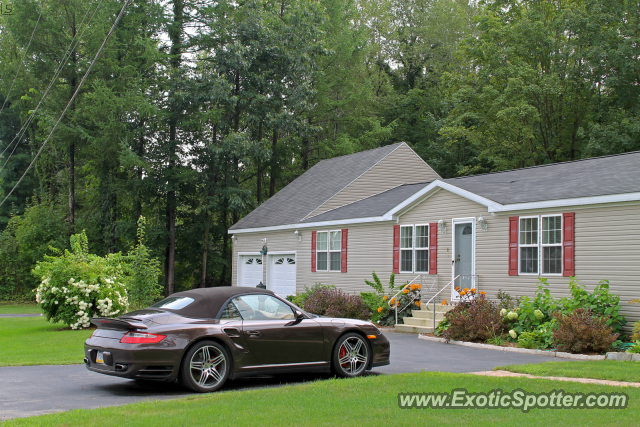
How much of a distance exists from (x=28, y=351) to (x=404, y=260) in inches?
430

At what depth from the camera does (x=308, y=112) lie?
1524 inches

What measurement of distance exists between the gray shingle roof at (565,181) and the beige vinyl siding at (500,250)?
39 centimetres

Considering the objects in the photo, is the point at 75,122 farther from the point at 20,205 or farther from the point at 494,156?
the point at 494,156

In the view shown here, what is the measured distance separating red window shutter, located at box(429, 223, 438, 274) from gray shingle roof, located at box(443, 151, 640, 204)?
5.04ft

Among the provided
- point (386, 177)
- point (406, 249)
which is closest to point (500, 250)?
point (406, 249)

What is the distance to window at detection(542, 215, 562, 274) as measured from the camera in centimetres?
1452

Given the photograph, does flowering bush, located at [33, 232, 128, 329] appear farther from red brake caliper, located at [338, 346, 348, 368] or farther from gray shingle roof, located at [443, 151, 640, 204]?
gray shingle roof, located at [443, 151, 640, 204]

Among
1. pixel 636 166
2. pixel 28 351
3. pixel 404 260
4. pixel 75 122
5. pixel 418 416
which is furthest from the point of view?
pixel 75 122

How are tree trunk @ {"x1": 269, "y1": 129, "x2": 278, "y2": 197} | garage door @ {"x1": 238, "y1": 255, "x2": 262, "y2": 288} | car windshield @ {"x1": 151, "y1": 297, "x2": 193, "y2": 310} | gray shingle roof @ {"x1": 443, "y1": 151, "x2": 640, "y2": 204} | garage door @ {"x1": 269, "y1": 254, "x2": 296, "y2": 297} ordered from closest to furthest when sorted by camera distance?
1. car windshield @ {"x1": 151, "y1": 297, "x2": 193, "y2": 310}
2. gray shingle roof @ {"x1": 443, "y1": 151, "x2": 640, "y2": 204}
3. garage door @ {"x1": 269, "y1": 254, "x2": 296, "y2": 297}
4. garage door @ {"x1": 238, "y1": 255, "x2": 262, "y2": 288}
5. tree trunk @ {"x1": 269, "y1": 129, "x2": 278, "y2": 197}

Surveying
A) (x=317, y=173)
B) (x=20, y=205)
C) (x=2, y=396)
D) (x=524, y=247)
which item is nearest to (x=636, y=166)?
(x=524, y=247)

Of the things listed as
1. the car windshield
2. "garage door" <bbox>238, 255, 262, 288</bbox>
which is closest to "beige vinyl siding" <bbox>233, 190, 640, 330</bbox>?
"garage door" <bbox>238, 255, 262, 288</bbox>

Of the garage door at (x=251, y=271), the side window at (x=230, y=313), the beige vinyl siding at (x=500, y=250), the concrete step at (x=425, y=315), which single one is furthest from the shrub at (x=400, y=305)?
the garage door at (x=251, y=271)

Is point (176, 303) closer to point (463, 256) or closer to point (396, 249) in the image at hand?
point (463, 256)

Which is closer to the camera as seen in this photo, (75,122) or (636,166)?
(636,166)
